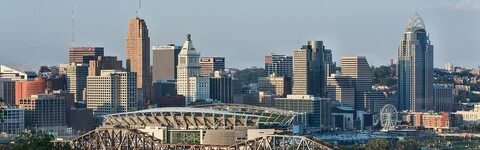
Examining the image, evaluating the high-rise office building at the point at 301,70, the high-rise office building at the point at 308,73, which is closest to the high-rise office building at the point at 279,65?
the high-rise office building at the point at 308,73

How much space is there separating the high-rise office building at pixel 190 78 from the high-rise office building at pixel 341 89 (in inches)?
620

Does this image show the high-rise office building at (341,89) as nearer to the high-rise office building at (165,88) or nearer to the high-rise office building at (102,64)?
the high-rise office building at (165,88)

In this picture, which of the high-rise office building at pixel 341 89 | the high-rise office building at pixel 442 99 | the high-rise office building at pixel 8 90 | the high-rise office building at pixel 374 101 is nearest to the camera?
the high-rise office building at pixel 8 90

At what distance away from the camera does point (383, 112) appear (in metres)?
119

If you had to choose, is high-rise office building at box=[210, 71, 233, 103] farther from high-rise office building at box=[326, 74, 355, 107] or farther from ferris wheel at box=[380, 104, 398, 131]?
high-rise office building at box=[326, 74, 355, 107]

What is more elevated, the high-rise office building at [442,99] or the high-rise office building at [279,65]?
the high-rise office building at [279,65]

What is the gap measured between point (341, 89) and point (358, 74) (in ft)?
13.3

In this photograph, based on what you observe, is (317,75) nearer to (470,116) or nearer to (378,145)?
(470,116)

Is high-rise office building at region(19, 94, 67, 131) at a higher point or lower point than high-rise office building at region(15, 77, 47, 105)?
lower

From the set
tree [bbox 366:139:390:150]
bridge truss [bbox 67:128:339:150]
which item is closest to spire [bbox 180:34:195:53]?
tree [bbox 366:139:390:150]

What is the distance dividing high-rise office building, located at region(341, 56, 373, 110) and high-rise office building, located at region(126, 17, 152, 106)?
2241cm

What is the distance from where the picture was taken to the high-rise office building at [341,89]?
13450cm

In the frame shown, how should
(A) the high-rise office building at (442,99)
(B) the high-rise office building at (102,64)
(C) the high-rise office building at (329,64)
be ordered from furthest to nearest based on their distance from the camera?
1. (A) the high-rise office building at (442,99)
2. (C) the high-rise office building at (329,64)
3. (B) the high-rise office building at (102,64)

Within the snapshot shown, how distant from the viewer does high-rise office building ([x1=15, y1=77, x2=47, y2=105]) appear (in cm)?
11006
